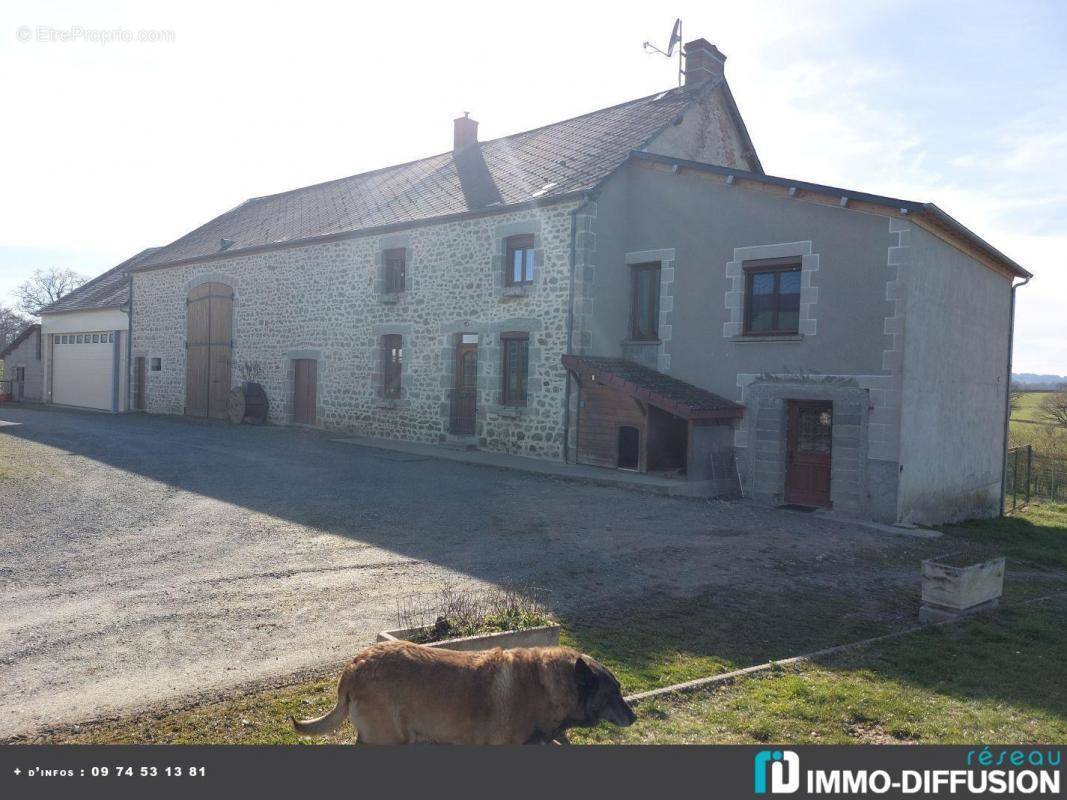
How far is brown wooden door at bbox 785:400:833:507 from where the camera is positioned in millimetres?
12945

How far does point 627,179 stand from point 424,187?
7104 mm

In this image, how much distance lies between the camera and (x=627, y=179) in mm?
16062

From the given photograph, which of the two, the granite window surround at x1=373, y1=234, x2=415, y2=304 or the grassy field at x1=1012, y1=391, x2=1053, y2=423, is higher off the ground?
the granite window surround at x1=373, y1=234, x2=415, y2=304

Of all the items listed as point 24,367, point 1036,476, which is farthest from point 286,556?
point 24,367

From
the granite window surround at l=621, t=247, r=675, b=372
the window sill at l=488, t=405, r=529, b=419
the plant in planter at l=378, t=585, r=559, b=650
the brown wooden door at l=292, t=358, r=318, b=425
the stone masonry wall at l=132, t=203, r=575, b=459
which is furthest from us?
the brown wooden door at l=292, t=358, r=318, b=425

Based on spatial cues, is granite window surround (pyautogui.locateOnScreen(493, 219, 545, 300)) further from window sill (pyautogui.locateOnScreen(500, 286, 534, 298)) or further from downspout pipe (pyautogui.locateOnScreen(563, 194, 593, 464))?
downspout pipe (pyautogui.locateOnScreen(563, 194, 593, 464))

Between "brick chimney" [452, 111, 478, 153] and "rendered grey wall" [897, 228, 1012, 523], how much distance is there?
1341cm

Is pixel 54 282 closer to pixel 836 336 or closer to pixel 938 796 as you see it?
pixel 836 336

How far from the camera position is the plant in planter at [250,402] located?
22.4 m

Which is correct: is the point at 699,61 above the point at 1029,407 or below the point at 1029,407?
above

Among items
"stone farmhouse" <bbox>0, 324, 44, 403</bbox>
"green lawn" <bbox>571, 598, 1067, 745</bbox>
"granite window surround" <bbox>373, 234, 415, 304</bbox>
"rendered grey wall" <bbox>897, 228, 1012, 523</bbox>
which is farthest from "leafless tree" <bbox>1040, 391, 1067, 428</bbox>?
"stone farmhouse" <bbox>0, 324, 44, 403</bbox>

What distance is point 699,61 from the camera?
731 inches

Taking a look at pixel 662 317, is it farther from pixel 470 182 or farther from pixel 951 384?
pixel 470 182

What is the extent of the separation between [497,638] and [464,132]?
780 inches
